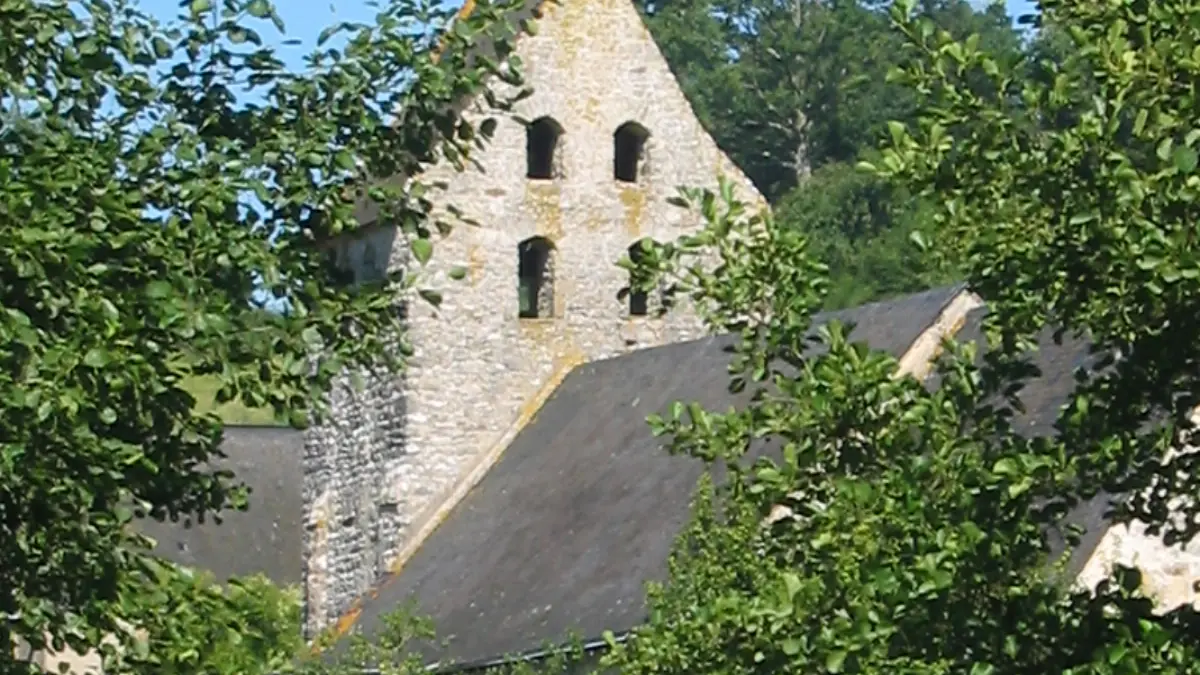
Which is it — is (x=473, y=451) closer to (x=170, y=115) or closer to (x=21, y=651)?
(x=21, y=651)

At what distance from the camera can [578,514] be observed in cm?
2695

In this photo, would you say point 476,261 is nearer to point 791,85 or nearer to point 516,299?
point 516,299

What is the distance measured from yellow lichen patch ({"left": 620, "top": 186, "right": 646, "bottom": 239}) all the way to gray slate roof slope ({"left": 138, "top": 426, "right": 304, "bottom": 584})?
1853 cm

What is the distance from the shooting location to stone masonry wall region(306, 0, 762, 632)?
30.4m

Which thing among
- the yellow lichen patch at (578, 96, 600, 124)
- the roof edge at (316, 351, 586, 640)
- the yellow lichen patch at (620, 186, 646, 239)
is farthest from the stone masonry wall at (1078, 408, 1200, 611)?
the yellow lichen patch at (578, 96, 600, 124)

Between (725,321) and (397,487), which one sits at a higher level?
(725,321)

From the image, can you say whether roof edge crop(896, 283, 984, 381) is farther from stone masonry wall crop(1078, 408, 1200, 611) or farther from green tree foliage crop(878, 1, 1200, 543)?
green tree foliage crop(878, 1, 1200, 543)

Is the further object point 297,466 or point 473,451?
point 297,466

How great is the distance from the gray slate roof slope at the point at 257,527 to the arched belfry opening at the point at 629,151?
18.2m

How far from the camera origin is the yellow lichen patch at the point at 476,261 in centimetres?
3030

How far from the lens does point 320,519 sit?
106 feet

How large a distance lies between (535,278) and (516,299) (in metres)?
0.70

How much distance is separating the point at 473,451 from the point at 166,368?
69.2ft

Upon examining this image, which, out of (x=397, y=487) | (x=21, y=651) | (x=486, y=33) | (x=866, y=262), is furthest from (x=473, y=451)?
(x=866, y=262)
